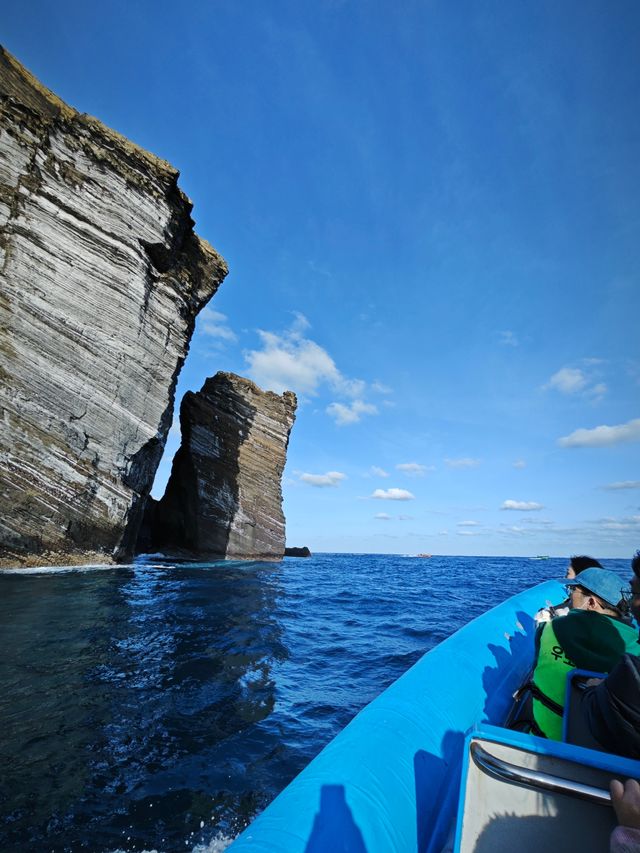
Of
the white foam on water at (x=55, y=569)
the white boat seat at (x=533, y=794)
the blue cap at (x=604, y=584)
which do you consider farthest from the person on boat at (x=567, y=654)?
the white foam on water at (x=55, y=569)

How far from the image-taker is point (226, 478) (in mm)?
24859

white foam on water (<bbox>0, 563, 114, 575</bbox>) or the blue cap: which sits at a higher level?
the blue cap

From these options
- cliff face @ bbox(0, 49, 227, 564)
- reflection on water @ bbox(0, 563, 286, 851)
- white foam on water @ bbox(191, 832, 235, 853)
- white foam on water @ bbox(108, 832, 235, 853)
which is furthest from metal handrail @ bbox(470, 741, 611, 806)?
cliff face @ bbox(0, 49, 227, 564)

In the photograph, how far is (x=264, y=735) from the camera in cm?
363

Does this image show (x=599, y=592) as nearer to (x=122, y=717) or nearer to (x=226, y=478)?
(x=122, y=717)

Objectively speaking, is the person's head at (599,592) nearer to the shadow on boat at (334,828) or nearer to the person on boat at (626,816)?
the person on boat at (626,816)

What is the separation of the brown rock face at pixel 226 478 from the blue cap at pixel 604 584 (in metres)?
23.5

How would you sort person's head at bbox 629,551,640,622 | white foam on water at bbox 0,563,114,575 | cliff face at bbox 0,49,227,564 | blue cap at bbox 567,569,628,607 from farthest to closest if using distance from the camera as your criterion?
cliff face at bbox 0,49,227,564 < white foam on water at bbox 0,563,114,575 < blue cap at bbox 567,569,628,607 < person's head at bbox 629,551,640,622

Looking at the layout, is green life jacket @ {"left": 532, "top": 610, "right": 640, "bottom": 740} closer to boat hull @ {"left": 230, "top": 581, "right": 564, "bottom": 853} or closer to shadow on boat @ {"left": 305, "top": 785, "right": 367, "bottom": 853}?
boat hull @ {"left": 230, "top": 581, "right": 564, "bottom": 853}

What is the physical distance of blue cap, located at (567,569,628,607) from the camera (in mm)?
2584

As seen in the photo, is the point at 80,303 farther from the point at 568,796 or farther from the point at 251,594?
the point at 568,796

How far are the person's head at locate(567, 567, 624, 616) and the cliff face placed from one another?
49.4 feet

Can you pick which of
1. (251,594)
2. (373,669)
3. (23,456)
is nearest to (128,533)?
(23,456)

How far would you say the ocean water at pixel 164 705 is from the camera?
8.22 feet
